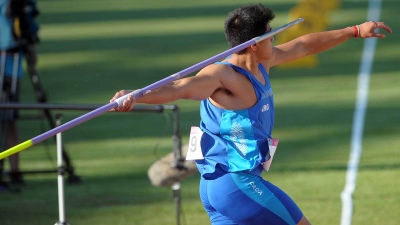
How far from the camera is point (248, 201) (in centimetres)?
654

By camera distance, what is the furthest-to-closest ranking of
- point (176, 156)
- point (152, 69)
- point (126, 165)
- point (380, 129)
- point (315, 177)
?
point (152, 69) → point (380, 129) → point (126, 165) → point (315, 177) → point (176, 156)

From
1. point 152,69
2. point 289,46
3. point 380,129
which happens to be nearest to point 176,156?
point 289,46

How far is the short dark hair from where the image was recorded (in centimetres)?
654

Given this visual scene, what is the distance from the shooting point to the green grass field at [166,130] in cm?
1070

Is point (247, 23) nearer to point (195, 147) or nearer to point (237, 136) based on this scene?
point (237, 136)

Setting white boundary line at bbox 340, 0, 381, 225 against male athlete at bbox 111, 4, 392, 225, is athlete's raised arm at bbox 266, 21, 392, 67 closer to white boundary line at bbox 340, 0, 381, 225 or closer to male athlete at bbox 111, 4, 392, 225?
male athlete at bbox 111, 4, 392, 225

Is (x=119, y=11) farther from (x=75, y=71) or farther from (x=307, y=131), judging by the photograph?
(x=307, y=131)

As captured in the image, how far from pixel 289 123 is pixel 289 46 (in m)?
7.33

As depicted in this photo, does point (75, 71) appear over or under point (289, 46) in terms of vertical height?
under

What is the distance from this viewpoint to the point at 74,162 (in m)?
12.8

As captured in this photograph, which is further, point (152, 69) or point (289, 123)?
point (152, 69)

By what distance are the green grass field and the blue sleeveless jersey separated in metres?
3.52

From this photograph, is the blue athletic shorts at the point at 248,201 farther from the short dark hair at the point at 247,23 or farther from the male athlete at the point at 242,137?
the short dark hair at the point at 247,23

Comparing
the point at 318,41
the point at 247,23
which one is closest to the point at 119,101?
the point at 247,23
